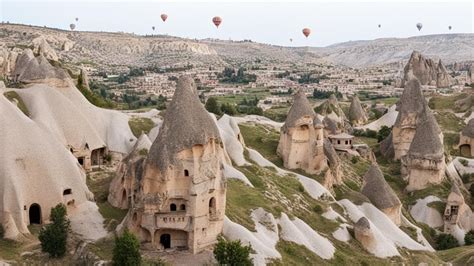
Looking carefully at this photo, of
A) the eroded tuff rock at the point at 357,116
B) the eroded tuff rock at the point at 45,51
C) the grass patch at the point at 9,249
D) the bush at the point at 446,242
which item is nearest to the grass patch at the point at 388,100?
the eroded tuff rock at the point at 357,116

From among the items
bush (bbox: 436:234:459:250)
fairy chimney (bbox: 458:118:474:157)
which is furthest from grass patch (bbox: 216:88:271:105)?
bush (bbox: 436:234:459:250)

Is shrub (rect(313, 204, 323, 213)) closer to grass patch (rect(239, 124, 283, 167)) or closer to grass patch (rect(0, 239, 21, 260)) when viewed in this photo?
grass patch (rect(239, 124, 283, 167))

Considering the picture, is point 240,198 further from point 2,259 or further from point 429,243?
point 429,243

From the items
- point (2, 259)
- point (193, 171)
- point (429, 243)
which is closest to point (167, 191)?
point (193, 171)

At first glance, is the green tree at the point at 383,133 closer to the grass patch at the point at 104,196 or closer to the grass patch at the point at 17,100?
the grass patch at the point at 104,196

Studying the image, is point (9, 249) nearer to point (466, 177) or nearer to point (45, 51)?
point (466, 177)

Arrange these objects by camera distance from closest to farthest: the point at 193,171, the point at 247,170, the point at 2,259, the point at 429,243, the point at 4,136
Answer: the point at 2,259 < the point at 193,171 < the point at 4,136 < the point at 247,170 < the point at 429,243
